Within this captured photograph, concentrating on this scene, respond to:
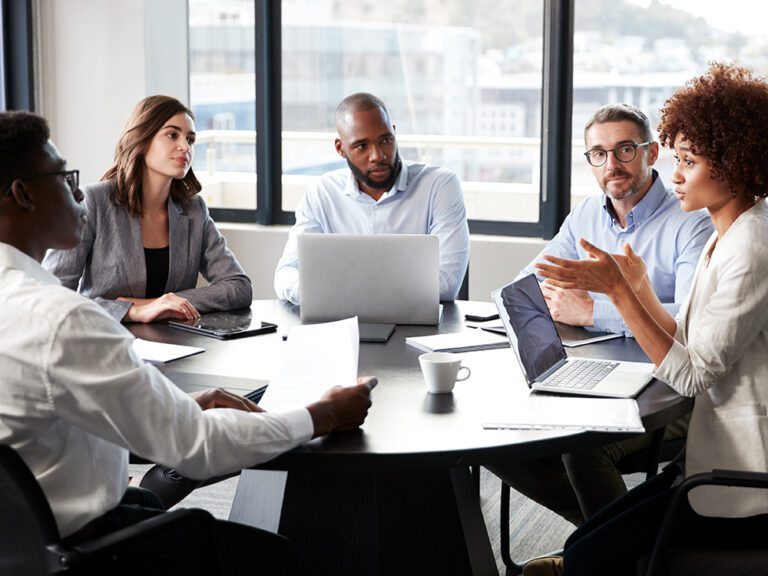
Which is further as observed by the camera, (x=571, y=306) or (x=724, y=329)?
(x=571, y=306)

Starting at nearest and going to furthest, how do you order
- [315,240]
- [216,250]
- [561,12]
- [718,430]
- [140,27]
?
[718,430] < [315,240] < [216,250] < [561,12] < [140,27]

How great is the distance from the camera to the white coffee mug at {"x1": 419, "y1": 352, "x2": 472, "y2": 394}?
6.34ft

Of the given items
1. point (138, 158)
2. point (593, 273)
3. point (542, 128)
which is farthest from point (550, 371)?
point (542, 128)

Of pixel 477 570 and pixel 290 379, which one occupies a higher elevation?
pixel 290 379

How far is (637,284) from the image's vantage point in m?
2.36

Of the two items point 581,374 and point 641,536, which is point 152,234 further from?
point 641,536

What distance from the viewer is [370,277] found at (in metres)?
2.57

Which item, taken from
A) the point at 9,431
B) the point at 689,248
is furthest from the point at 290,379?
the point at 689,248

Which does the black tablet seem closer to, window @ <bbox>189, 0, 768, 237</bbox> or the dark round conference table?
the dark round conference table

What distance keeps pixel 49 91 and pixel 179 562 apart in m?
4.02

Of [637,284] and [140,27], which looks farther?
[140,27]

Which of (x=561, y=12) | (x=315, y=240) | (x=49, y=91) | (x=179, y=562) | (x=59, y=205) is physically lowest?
(x=179, y=562)

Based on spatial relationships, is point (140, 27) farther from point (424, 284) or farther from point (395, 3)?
point (424, 284)

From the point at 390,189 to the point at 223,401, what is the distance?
1759 mm
